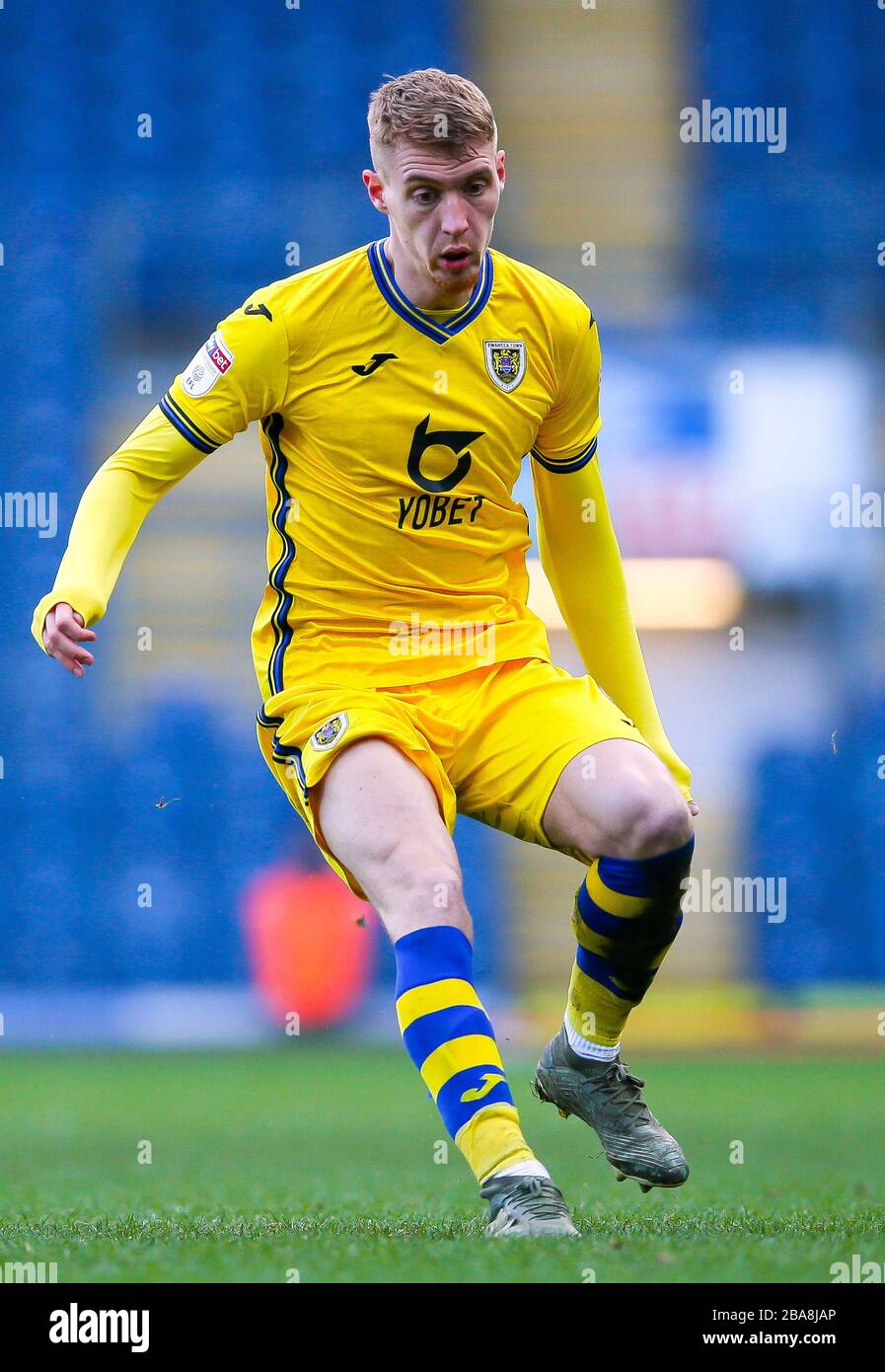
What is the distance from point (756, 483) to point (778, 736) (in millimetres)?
1400

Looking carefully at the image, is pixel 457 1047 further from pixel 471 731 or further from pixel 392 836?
pixel 471 731

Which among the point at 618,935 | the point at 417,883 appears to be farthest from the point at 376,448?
the point at 618,935

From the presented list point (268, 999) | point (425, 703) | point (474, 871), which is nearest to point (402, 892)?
point (425, 703)

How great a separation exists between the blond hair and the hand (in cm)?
99

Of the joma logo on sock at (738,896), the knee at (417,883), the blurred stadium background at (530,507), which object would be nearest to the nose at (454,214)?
the knee at (417,883)

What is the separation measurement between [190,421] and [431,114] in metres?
0.68

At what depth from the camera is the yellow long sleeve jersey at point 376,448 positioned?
3289 millimetres

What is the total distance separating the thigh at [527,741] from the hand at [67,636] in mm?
736

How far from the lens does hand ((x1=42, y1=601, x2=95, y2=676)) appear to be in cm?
292

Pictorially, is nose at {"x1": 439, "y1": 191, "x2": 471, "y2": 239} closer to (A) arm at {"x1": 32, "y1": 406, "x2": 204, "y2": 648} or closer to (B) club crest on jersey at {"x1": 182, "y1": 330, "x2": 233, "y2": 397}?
(B) club crest on jersey at {"x1": 182, "y1": 330, "x2": 233, "y2": 397}

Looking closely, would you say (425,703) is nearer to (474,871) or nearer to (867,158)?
(474,871)

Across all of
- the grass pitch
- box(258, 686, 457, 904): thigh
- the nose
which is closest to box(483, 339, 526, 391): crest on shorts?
the nose

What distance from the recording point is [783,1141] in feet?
18.1
